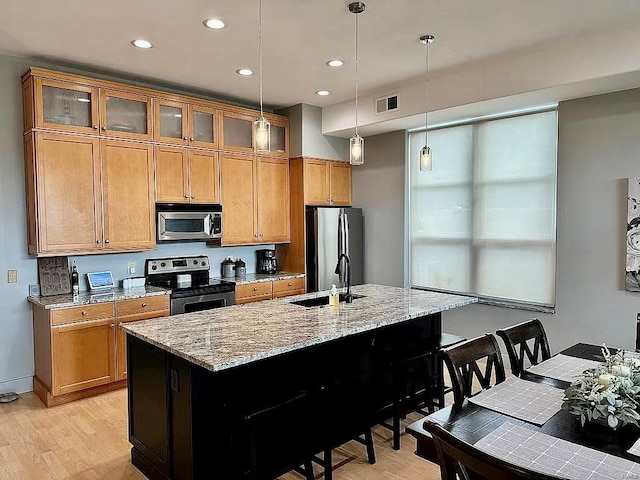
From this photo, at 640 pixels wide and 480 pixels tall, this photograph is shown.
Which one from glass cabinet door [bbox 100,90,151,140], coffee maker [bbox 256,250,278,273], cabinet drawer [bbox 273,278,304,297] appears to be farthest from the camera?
coffee maker [bbox 256,250,278,273]

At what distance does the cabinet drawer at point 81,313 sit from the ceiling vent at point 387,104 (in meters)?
3.28

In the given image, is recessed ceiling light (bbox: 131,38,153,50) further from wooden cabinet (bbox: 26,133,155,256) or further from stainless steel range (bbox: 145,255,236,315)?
stainless steel range (bbox: 145,255,236,315)

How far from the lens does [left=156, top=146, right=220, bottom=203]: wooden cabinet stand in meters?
4.49

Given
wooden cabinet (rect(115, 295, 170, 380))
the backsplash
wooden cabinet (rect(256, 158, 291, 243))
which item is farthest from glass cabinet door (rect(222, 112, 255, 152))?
wooden cabinet (rect(115, 295, 170, 380))

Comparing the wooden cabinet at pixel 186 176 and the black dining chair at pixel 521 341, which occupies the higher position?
the wooden cabinet at pixel 186 176

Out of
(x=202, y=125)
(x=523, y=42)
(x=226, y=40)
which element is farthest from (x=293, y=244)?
(x=523, y=42)

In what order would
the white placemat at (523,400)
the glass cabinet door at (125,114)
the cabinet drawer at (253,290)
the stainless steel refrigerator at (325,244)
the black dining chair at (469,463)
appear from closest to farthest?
1. the black dining chair at (469,463)
2. the white placemat at (523,400)
3. the glass cabinet door at (125,114)
4. the cabinet drawer at (253,290)
5. the stainless steel refrigerator at (325,244)

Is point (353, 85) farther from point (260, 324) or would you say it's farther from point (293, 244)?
point (260, 324)

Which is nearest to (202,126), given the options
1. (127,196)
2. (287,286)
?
(127,196)

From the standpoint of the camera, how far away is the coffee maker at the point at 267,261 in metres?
5.56

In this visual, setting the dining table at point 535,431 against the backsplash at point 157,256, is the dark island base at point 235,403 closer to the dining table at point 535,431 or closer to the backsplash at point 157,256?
the dining table at point 535,431

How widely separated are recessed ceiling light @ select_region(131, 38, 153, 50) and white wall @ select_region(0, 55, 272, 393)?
117cm

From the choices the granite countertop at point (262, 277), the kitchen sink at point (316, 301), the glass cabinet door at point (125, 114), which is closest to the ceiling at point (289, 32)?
the glass cabinet door at point (125, 114)

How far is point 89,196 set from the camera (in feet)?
13.2
